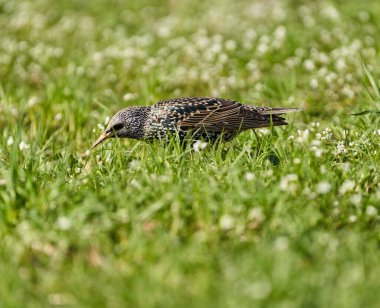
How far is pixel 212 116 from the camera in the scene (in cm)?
819

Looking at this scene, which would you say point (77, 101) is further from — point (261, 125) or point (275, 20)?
point (275, 20)

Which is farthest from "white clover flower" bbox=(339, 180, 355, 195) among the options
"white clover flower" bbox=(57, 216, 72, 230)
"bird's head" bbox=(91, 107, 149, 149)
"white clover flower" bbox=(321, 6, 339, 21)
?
"white clover flower" bbox=(321, 6, 339, 21)

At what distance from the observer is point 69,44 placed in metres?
13.8

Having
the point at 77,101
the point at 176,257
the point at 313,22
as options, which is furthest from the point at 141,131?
the point at 313,22

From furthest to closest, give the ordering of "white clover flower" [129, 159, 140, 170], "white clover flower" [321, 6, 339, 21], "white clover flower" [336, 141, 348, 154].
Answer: "white clover flower" [321, 6, 339, 21], "white clover flower" [336, 141, 348, 154], "white clover flower" [129, 159, 140, 170]

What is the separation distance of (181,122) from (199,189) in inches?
78.5

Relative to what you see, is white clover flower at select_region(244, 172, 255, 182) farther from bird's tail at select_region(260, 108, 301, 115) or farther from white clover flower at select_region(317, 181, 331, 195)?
bird's tail at select_region(260, 108, 301, 115)

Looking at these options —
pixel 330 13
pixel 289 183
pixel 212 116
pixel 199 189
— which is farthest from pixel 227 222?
pixel 330 13

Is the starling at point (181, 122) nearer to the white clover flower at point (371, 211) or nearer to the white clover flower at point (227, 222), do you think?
the white clover flower at point (371, 211)

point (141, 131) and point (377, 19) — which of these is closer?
point (141, 131)

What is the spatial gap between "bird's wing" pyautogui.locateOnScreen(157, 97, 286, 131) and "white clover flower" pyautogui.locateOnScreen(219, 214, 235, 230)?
2413 mm

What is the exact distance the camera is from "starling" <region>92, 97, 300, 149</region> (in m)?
8.05

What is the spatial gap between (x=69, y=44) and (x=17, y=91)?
10.5ft

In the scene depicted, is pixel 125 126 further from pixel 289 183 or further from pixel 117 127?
pixel 289 183
